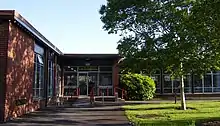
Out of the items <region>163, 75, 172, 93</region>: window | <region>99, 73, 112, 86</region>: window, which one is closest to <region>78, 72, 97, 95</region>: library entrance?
<region>99, 73, 112, 86</region>: window

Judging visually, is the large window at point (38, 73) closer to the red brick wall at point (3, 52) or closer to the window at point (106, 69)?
the red brick wall at point (3, 52)

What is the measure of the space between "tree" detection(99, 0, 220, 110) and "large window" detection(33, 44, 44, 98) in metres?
4.98

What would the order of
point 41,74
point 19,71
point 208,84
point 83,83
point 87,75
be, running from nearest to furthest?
point 19,71, point 41,74, point 87,75, point 83,83, point 208,84

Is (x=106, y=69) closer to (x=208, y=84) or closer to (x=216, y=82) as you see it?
(x=208, y=84)

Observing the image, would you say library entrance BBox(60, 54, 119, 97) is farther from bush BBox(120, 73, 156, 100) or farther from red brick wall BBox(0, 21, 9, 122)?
red brick wall BBox(0, 21, 9, 122)

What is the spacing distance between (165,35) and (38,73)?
9633 mm

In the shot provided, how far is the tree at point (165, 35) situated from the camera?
14977 mm

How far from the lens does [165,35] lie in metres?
19.2

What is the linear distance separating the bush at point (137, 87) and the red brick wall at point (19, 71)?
1330cm

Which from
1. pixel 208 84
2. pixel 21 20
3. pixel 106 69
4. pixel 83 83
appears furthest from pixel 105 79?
pixel 21 20

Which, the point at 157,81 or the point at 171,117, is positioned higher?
the point at 157,81

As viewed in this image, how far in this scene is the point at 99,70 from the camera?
125ft

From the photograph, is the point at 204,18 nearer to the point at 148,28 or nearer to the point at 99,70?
the point at 148,28

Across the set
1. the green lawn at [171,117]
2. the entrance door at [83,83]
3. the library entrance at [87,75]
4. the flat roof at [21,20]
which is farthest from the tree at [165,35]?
the entrance door at [83,83]
